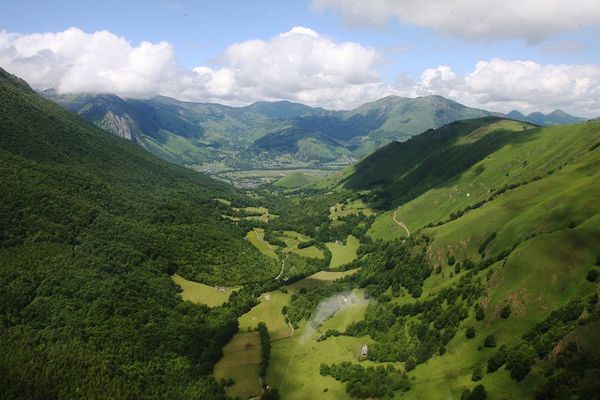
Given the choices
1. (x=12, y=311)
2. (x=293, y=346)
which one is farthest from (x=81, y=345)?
(x=293, y=346)

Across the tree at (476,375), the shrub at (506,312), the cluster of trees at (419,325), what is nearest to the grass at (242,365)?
the cluster of trees at (419,325)

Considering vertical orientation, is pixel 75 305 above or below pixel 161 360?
above

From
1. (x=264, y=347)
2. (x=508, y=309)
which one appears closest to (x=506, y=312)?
(x=508, y=309)

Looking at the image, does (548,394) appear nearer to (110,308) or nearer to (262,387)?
(262,387)

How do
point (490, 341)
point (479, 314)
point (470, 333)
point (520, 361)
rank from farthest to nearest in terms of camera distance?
point (479, 314) → point (470, 333) → point (490, 341) → point (520, 361)

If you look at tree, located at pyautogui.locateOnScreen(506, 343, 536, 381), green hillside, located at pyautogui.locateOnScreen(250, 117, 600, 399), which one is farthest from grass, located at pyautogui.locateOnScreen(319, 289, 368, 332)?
tree, located at pyautogui.locateOnScreen(506, 343, 536, 381)

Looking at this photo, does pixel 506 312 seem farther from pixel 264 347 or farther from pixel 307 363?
pixel 264 347
